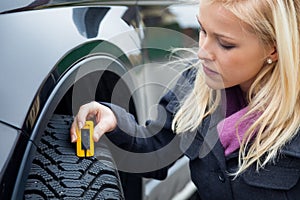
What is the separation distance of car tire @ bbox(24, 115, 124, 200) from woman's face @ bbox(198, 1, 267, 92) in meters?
0.46

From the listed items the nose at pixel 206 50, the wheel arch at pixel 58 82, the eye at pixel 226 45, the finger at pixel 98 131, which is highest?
the wheel arch at pixel 58 82

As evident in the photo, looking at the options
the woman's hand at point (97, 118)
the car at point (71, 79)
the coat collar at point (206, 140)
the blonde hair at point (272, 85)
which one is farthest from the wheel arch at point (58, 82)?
the blonde hair at point (272, 85)

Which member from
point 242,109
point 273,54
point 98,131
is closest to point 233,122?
point 242,109

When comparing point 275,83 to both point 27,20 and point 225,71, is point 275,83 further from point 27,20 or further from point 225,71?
point 27,20

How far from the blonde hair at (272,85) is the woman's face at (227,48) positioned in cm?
3

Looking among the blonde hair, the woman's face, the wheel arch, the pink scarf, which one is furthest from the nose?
the wheel arch

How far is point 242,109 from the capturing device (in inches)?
86.0

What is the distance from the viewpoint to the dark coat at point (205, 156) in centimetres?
204

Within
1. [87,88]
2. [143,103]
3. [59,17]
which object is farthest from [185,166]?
[59,17]

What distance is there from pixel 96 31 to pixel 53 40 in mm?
308

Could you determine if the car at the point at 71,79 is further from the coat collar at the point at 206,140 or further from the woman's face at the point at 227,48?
the woman's face at the point at 227,48

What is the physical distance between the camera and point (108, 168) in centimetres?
210

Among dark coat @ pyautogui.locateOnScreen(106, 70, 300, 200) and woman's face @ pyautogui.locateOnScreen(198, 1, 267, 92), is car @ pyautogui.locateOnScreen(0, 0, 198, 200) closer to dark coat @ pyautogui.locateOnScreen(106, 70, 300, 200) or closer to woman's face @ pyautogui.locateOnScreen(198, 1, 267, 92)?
dark coat @ pyautogui.locateOnScreen(106, 70, 300, 200)

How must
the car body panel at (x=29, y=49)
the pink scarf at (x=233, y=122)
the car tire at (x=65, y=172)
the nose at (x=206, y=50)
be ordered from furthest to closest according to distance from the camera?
the pink scarf at (x=233, y=122), the nose at (x=206, y=50), the car tire at (x=65, y=172), the car body panel at (x=29, y=49)
